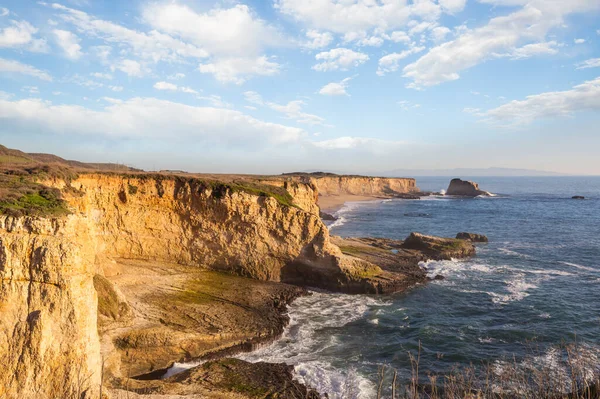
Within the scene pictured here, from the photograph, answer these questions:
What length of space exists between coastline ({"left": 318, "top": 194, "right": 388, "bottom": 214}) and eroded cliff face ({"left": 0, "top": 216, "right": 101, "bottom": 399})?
72.8 meters

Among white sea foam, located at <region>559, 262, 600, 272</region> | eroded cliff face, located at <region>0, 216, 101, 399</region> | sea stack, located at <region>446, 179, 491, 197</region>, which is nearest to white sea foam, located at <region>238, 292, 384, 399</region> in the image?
eroded cliff face, located at <region>0, 216, 101, 399</region>

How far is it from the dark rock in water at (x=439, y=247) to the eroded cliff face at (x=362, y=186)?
63.5 meters

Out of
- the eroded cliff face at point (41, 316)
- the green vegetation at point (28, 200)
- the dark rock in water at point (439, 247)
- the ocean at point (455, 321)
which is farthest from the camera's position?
the dark rock in water at point (439, 247)

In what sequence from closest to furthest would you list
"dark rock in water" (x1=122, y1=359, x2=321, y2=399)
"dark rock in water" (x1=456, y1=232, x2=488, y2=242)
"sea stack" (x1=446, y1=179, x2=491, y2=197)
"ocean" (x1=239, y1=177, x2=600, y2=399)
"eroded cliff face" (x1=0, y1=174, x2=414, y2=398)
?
"dark rock in water" (x1=122, y1=359, x2=321, y2=399)
"ocean" (x1=239, y1=177, x2=600, y2=399)
"eroded cliff face" (x1=0, y1=174, x2=414, y2=398)
"dark rock in water" (x1=456, y1=232, x2=488, y2=242)
"sea stack" (x1=446, y1=179, x2=491, y2=197)

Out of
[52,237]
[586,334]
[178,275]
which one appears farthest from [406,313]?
[52,237]

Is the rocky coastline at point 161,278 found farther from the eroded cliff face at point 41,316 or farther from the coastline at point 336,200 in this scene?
the coastline at point 336,200

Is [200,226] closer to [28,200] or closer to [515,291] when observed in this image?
[28,200]

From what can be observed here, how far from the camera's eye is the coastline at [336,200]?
91688mm

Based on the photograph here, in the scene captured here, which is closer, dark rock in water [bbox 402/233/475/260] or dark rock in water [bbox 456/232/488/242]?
dark rock in water [bbox 402/233/475/260]

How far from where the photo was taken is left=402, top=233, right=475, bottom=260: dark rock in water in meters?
41.5

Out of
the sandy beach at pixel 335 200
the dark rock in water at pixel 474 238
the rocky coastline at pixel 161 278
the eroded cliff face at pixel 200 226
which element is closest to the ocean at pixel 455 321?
the rocky coastline at pixel 161 278

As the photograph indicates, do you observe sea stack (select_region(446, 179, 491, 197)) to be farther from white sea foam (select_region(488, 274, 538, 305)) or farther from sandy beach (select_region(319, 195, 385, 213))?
white sea foam (select_region(488, 274, 538, 305))

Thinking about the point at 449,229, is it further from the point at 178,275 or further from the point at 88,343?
the point at 88,343

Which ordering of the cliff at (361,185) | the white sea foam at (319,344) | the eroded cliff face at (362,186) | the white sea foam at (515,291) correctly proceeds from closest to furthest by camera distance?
the white sea foam at (319,344) → the white sea foam at (515,291) → the cliff at (361,185) → the eroded cliff face at (362,186)
